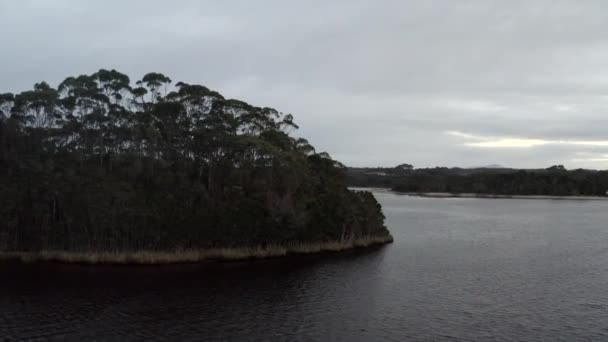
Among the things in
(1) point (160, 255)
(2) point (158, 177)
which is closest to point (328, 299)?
(1) point (160, 255)

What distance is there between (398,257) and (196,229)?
20589 mm

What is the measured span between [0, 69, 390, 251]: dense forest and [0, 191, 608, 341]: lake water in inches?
150

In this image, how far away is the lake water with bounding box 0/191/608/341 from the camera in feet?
82.2

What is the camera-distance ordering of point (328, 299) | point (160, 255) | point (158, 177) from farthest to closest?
point (158, 177)
point (160, 255)
point (328, 299)

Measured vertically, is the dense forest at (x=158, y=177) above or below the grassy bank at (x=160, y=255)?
above

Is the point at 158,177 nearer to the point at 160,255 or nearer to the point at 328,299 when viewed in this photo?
the point at 160,255

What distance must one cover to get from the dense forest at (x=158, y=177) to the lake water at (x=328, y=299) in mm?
3801

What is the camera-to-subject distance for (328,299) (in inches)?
1254

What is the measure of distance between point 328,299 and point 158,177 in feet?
88.2

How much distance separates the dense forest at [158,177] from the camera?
145ft

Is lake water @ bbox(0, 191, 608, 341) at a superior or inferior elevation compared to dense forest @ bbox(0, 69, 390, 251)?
inferior

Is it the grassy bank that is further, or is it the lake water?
the grassy bank

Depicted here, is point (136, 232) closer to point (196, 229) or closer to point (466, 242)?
point (196, 229)

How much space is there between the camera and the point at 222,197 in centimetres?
5062
